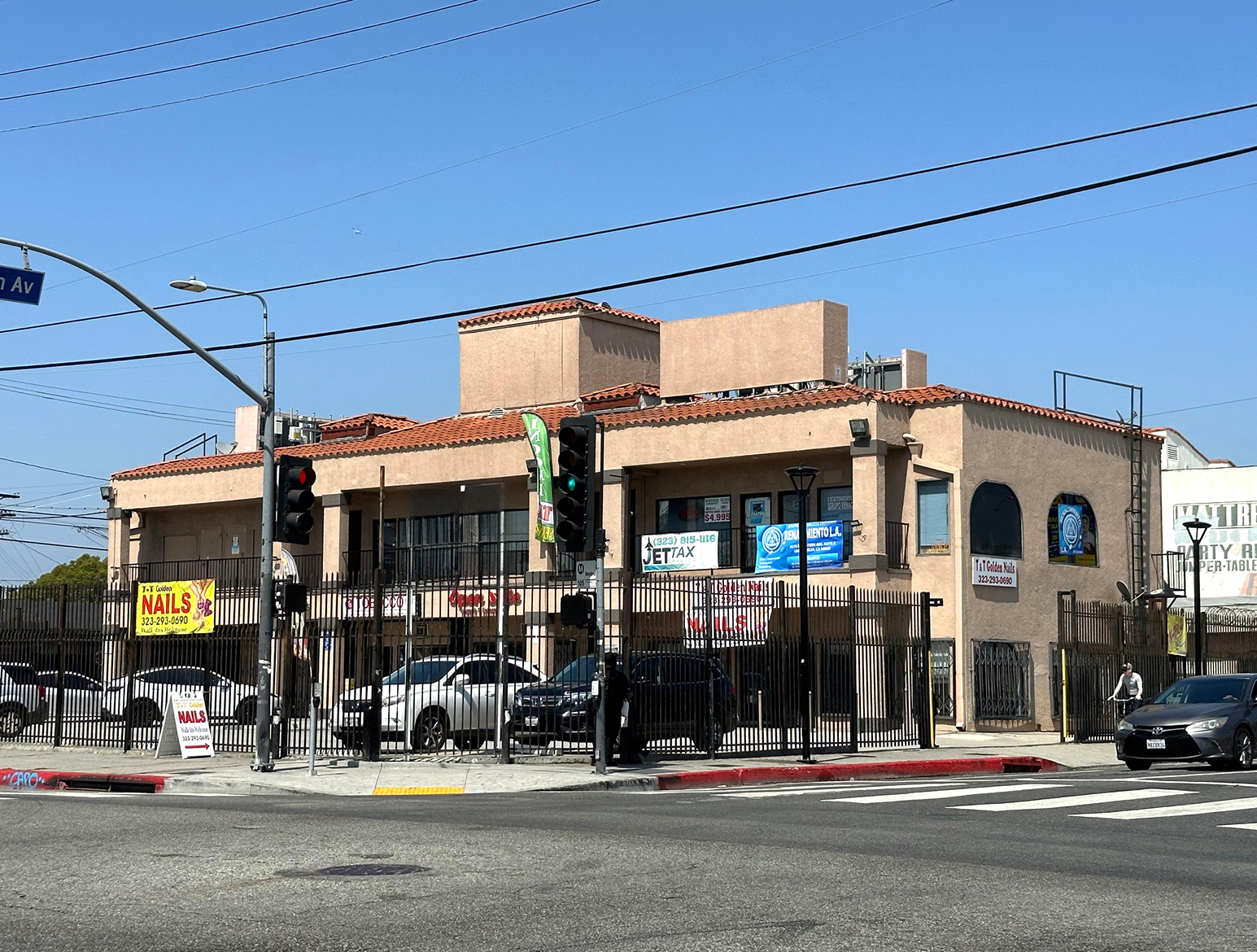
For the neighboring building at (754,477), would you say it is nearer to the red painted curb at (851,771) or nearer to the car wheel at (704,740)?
the car wheel at (704,740)

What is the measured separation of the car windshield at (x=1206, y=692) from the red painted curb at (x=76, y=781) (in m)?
15.2

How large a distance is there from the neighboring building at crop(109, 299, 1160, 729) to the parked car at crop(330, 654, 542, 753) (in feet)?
12.1

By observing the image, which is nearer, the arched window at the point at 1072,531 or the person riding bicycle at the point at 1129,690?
the person riding bicycle at the point at 1129,690

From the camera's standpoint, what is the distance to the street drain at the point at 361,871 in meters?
10.4

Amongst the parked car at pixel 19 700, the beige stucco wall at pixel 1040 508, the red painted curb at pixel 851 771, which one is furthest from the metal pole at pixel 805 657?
the parked car at pixel 19 700

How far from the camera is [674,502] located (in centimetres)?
4116

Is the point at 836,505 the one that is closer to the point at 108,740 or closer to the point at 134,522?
the point at 108,740

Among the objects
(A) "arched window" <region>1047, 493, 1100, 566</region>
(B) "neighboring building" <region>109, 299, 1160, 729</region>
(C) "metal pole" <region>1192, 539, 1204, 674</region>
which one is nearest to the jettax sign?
(B) "neighboring building" <region>109, 299, 1160, 729</region>

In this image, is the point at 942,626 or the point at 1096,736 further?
the point at 942,626

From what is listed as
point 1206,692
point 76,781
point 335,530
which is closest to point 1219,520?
point 335,530

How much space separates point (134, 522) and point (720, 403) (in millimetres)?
22956

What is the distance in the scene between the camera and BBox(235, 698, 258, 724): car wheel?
26391 mm

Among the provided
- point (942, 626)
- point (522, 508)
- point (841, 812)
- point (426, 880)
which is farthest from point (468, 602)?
point (426, 880)

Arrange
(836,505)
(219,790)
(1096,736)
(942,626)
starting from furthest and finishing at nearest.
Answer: (836,505)
(942,626)
(1096,736)
(219,790)
